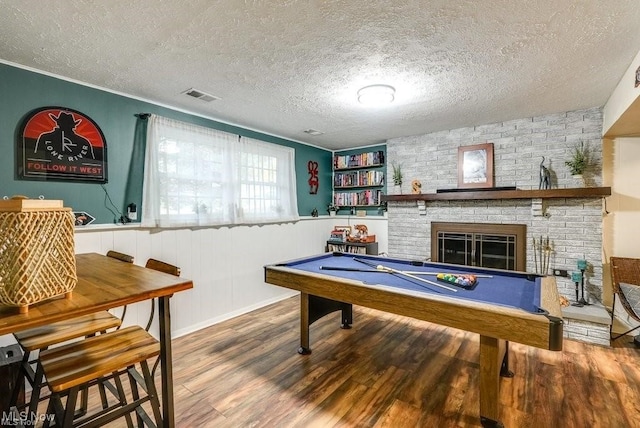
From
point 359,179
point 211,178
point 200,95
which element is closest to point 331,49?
point 200,95

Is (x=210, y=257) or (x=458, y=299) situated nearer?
(x=458, y=299)

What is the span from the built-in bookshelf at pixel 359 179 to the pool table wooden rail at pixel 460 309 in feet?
8.93

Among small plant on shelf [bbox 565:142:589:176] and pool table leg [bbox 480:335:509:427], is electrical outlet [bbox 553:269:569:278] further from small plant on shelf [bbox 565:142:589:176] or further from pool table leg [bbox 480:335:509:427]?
pool table leg [bbox 480:335:509:427]

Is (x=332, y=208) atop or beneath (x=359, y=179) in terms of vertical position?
Result: beneath

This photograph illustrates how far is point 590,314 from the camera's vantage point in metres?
2.95

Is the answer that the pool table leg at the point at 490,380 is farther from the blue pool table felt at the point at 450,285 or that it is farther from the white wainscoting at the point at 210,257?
the white wainscoting at the point at 210,257

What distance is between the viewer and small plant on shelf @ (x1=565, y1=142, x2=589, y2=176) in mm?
3299

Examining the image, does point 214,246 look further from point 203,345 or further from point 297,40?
point 297,40

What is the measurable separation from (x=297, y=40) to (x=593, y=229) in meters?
3.69

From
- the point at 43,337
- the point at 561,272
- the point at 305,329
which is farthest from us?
the point at 561,272

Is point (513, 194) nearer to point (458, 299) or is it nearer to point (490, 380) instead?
point (458, 299)

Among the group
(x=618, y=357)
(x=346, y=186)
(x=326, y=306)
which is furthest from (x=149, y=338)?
(x=346, y=186)

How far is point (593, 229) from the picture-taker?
3.28 m

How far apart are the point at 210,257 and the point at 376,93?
2523mm
